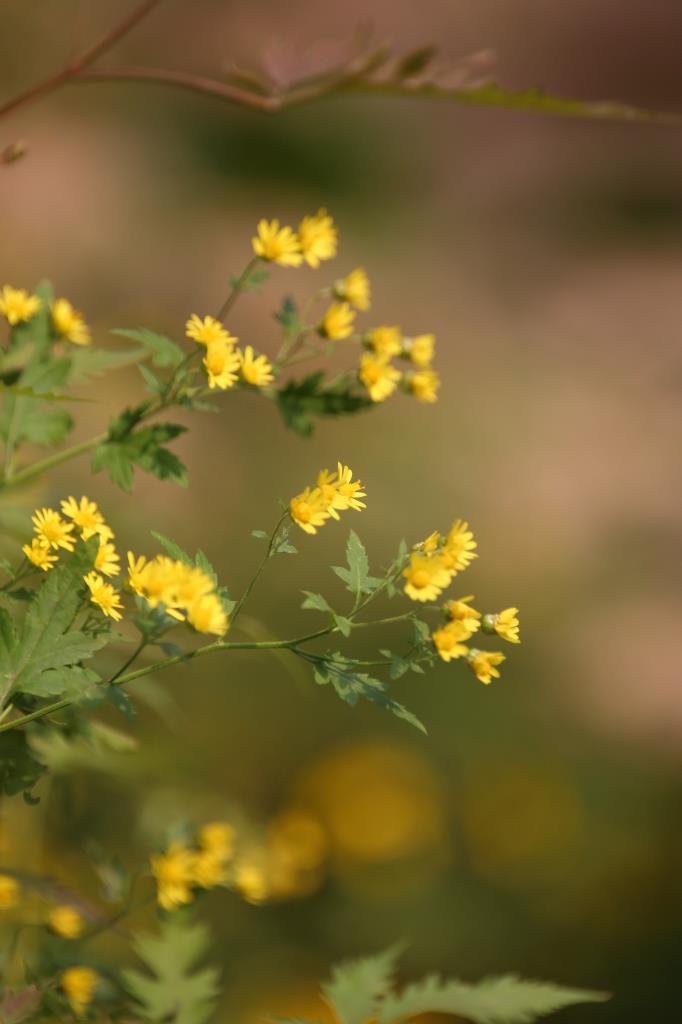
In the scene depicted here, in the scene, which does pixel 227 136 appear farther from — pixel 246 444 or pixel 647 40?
pixel 647 40

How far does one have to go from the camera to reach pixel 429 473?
140 inches

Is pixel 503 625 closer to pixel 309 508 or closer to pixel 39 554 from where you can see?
Answer: pixel 309 508

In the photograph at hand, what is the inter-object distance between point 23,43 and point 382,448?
2.43 meters

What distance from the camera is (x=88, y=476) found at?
2.07 metres

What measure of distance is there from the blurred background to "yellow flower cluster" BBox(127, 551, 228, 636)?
25 centimetres

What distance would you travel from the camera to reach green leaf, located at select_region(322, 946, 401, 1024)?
0.80m

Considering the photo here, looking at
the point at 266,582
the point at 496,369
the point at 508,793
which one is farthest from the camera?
the point at 496,369

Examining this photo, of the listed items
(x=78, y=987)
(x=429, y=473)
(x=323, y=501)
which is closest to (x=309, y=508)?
(x=323, y=501)

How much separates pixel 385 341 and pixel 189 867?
0.40 m

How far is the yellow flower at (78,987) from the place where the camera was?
0.75 metres

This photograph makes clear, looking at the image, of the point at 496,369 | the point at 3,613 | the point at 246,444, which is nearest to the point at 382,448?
the point at 246,444

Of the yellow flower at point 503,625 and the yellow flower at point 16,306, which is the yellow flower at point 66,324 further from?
the yellow flower at point 503,625

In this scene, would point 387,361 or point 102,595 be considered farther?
point 387,361

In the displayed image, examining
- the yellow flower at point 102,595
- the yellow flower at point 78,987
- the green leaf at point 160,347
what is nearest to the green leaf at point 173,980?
the yellow flower at point 78,987
